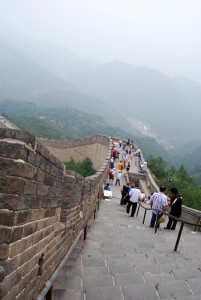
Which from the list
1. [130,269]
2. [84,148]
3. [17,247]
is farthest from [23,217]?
[84,148]

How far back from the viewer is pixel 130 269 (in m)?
5.22

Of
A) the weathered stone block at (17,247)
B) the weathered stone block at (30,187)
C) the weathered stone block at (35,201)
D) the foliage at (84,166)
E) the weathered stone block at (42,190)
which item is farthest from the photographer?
the foliage at (84,166)

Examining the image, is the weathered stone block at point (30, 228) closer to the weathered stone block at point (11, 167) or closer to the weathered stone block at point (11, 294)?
the weathered stone block at point (11, 294)

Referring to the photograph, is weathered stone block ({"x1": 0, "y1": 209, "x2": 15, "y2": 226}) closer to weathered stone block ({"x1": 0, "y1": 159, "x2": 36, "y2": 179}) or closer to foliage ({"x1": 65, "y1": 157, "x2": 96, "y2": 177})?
weathered stone block ({"x1": 0, "y1": 159, "x2": 36, "y2": 179})

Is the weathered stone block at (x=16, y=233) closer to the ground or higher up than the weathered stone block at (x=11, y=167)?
closer to the ground

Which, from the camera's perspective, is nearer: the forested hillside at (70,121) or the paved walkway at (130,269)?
the paved walkway at (130,269)

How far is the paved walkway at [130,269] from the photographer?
4.26m

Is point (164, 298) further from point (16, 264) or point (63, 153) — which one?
point (63, 153)

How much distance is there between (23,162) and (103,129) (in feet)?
513

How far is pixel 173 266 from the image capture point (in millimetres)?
5535

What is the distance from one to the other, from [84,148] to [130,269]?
33513mm

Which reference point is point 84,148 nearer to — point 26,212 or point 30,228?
point 30,228

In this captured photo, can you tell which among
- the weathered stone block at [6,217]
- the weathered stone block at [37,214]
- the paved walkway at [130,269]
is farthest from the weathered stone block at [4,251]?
the paved walkway at [130,269]

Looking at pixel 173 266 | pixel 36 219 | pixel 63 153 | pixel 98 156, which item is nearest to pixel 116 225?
pixel 173 266
